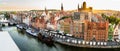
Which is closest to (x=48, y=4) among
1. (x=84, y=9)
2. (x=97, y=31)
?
(x=84, y=9)

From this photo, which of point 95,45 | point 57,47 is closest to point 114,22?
point 95,45

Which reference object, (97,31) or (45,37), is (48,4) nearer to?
(45,37)

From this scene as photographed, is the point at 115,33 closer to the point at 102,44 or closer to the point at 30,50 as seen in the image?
the point at 102,44

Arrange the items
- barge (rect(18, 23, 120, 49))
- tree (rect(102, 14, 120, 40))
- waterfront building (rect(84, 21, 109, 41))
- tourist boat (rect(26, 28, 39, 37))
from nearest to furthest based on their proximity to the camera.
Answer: tree (rect(102, 14, 120, 40)), barge (rect(18, 23, 120, 49)), waterfront building (rect(84, 21, 109, 41)), tourist boat (rect(26, 28, 39, 37))

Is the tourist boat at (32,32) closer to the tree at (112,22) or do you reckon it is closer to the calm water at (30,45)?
the calm water at (30,45)

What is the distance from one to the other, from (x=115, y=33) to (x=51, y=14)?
164cm

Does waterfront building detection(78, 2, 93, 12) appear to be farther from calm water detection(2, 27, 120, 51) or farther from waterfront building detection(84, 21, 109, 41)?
calm water detection(2, 27, 120, 51)

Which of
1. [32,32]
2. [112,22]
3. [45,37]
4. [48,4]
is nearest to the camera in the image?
[48,4]

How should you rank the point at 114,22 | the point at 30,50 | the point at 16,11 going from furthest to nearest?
the point at 114,22
the point at 16,11
the point at 30,50

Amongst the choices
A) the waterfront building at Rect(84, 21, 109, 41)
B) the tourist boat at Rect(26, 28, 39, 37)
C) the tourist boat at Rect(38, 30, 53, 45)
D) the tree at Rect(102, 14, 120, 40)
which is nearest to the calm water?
the tourist boat at Rect(38, 30, 53, 45)

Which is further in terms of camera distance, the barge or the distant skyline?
the barge

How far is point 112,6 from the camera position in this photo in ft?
15.0

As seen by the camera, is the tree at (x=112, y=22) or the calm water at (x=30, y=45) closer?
the calm water at (x=30, y=45)

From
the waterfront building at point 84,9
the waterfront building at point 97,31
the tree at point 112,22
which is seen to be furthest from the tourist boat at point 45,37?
the tree at point 112,22
